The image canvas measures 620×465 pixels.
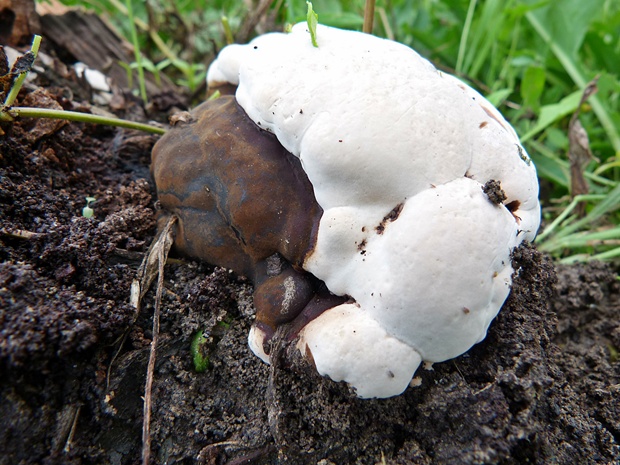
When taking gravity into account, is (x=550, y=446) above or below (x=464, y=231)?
below

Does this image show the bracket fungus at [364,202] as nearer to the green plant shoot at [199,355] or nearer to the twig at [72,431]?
the green plant shoot at [199,355]

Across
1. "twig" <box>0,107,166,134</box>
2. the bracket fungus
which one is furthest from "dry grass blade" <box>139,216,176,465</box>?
"twig" <box>0,107,166,134</box>

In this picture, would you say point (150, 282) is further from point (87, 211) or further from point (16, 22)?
point (16, 22)

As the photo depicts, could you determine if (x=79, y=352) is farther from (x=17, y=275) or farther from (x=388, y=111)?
(x=388, y=111)

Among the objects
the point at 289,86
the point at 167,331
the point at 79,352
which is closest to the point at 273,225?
the point at 289,86

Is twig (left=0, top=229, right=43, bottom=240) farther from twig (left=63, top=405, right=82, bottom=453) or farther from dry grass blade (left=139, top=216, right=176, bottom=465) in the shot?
twig (left=63, top=405, right=82, bottom=453)

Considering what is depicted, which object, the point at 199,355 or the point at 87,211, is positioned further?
the point at 87,211

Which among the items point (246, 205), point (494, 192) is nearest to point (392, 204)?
point (494, 192)
